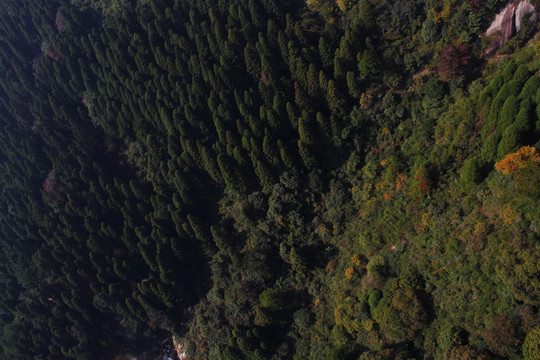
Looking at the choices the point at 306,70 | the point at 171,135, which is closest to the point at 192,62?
the point at 171,135

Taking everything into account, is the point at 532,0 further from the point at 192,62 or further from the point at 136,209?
the point at 136,209

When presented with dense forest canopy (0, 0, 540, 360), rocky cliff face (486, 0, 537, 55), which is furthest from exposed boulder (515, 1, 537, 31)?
dense forest canopy (0, 0, 540, 360)

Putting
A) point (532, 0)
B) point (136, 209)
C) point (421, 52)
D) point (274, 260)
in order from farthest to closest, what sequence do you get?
point (136, 209)
point (274, 260)
point (421, 52)
point (532, 0)

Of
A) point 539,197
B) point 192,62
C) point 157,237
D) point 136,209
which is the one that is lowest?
point 539,197

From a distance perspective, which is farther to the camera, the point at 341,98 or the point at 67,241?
the point at 67,241

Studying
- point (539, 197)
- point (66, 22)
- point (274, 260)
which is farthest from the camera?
point (66, 22)

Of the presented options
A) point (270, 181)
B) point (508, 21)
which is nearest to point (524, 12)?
point (508, 21)
